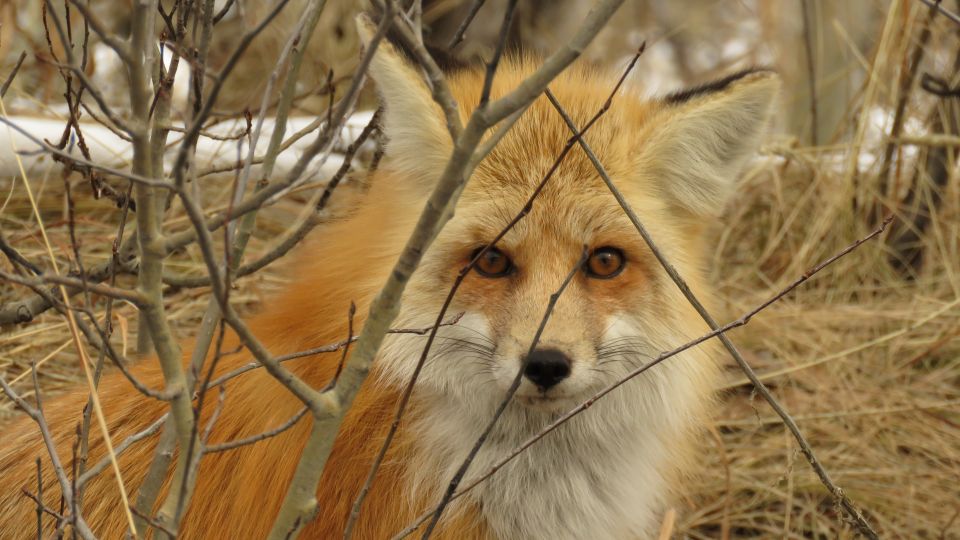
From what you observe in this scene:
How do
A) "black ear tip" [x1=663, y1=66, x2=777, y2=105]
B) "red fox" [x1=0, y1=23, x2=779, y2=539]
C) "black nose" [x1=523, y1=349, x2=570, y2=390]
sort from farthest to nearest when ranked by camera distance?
"black ear tip" [x1=663, y1=66, x2=777, y2=105] → "red fox" [x1=0, y1=23, x2=779, y2=539] → "black nose" [x1=523, y1=349, x2=570, y2=390]

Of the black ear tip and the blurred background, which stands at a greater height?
the black ear tip

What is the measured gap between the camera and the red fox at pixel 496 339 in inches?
105

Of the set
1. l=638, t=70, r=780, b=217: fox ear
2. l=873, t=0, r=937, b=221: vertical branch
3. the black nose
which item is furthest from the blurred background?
the black nose

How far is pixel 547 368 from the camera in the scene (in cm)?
238

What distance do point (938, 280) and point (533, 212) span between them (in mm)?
3442

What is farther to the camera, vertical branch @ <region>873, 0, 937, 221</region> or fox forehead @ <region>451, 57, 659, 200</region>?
vertical branch @ <region>873, 0, 937, 221</region>

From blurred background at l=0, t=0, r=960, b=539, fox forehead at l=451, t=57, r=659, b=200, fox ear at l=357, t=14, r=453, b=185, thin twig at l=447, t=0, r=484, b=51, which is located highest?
thin twig at l=447, t=0, r=484, b=51

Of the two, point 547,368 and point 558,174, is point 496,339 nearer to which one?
point 547,368

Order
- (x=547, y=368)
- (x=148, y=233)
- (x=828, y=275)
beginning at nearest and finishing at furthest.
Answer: (x=148, y=233)
(x=547, y=368)
(x=828, y=275)

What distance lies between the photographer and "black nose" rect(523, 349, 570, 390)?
2369 millimetres

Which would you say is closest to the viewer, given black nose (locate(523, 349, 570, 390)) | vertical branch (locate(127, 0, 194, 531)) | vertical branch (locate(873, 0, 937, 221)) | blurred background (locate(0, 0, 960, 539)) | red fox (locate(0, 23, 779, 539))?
vertical branch (locate(127, 0, 194, 531))

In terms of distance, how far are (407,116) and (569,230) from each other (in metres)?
0.58

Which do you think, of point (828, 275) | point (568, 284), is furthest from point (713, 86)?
point (828, 275)

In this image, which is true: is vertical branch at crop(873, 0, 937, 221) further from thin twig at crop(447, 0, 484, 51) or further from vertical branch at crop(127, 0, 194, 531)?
vertical branch at crop(127, 0, 194, 531)
